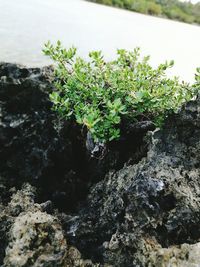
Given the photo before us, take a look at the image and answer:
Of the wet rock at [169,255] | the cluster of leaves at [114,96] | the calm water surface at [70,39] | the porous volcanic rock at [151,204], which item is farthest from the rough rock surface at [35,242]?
the calm water surface at [70,39]

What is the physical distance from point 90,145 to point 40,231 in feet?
5.66

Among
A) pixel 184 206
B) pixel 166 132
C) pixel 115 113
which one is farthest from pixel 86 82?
pixel 184 206

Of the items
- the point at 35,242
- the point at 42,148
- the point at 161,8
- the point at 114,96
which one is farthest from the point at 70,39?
the point at 161,8

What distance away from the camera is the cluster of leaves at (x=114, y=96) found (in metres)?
4.92

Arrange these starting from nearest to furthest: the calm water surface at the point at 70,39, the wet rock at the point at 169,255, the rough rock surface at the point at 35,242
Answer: the wet rock at the point at 169,255, the rough rock surface at the point at 35,242, the calm water surface at the point at 70,39

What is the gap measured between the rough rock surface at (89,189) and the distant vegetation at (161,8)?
38.3m

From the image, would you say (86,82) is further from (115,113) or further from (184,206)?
(184,206)

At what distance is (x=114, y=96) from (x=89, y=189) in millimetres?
1589

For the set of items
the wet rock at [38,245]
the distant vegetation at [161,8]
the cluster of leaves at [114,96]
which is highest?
the cluster of leaves at [114,96]

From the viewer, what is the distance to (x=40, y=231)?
14.8ft

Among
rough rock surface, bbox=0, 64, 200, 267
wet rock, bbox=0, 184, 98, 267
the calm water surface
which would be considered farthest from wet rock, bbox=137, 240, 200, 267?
the calm water surface

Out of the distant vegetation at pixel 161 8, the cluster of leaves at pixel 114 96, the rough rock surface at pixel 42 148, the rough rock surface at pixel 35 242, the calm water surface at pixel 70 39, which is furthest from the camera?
the distant vegetation at pixel 161 8

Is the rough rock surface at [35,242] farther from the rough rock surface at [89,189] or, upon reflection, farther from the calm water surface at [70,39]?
the calm water surface at [70,39]

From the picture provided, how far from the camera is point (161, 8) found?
165 feet
